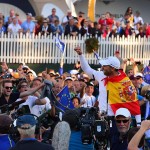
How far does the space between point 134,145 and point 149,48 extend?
21868 mm

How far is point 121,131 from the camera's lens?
12539 mm

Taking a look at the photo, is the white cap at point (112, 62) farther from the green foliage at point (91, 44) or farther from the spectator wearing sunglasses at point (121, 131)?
the green foliage at point (91, 44)

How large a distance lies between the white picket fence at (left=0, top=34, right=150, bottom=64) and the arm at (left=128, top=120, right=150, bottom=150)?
65.7 feet

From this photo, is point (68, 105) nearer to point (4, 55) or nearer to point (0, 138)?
point (0, 138)

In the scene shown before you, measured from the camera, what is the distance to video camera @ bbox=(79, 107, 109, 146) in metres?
11.8

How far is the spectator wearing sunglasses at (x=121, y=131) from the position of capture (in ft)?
40.4

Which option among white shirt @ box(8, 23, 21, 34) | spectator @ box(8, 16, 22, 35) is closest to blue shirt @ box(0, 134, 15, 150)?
spectator @ box(8, 16, 22, 35)

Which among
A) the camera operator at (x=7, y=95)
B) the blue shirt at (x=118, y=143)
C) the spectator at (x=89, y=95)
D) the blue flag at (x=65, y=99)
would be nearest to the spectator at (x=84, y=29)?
the spectator at (x=89, y=95)

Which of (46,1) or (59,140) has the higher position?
(46,1)

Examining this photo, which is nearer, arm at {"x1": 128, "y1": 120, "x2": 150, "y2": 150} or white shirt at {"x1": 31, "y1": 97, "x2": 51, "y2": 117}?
arm at {"x1": 128, "y1": 120, "x2": 150, "y2": 150}

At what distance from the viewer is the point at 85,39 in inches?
1203

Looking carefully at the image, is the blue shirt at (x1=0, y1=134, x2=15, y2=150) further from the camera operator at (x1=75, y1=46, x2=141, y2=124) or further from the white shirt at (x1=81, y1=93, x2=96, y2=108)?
the white shirt at (x1=81, y1=93, x2=96, y2=108)

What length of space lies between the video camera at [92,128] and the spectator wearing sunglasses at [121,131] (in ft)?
0.75

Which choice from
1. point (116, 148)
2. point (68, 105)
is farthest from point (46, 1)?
point (116, 148)
